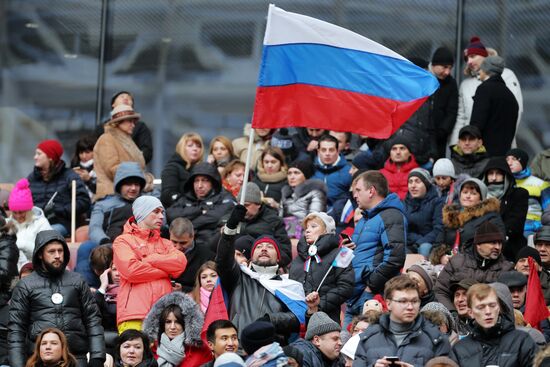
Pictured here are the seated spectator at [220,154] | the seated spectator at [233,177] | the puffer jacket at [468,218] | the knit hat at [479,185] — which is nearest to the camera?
the puffer jacket at [468,218]

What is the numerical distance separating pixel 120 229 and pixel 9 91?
6075 millimetres

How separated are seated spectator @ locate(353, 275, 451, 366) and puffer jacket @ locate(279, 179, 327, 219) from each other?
221 inches

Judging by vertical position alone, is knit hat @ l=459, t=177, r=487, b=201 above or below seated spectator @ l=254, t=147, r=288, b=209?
above

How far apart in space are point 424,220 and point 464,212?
914 millimetres

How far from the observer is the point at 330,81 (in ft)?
52.0

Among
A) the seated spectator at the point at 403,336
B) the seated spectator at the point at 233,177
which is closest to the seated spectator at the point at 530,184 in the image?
the seated spectator at the point at 233,177

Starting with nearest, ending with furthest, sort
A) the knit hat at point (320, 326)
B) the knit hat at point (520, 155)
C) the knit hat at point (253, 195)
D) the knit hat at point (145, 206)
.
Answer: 1. the knit hat at point (320, 326)
2. the knit hat at point (145, 206)
3. the knit hat at point (253, 195)
4. the knit hat at point (520, 155)

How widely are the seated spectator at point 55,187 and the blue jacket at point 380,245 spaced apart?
4.68 metres

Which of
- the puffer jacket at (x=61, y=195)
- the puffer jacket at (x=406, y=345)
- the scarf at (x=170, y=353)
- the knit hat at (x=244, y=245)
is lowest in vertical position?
the puffer jacket at (x=61, y=195)

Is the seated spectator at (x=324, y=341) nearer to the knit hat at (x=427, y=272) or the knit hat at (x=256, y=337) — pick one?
the knit hat at (x=256, y=337)

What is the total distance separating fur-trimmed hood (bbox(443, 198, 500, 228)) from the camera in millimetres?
18359

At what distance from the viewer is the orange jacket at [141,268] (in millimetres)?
16328

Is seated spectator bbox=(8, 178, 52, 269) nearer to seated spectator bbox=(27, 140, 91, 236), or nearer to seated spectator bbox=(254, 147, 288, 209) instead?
seated spectator bbox=(27, 140, 91, 236)

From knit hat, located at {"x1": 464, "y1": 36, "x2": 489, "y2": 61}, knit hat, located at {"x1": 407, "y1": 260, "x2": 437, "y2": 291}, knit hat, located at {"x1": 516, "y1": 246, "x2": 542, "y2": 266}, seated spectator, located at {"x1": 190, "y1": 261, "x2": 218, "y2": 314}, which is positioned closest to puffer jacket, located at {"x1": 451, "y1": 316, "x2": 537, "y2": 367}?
knit hat, located at {"x1": 407, "y1": 260, "x2": 437, "y2": 291}
